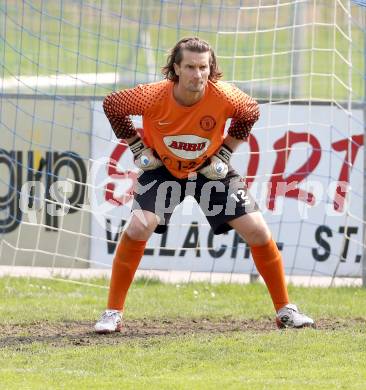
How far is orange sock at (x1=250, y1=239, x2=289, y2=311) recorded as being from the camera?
7.67 m

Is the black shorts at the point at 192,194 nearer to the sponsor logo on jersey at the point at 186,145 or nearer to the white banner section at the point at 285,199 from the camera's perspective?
the sponsor logo on jersey at the point at 186,145

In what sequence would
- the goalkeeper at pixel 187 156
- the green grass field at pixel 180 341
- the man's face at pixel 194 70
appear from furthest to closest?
the goalkeeper at pixel 187 156, the man's face at pixel 194 70, the green grass field at pixel 180 341

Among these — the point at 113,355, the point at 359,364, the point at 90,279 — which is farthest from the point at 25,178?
the point at 359,364

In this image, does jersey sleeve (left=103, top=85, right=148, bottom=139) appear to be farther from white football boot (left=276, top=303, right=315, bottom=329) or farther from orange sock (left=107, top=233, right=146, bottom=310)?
white football boot (left=276, top=303, right=315, bottom=329)

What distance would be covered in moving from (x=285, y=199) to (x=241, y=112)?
10.5ft

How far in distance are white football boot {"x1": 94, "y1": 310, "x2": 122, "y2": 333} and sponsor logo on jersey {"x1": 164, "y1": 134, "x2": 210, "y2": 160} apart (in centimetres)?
111

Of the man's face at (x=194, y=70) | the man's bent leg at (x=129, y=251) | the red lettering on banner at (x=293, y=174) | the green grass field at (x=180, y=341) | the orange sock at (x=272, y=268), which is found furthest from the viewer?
the red lettering on banner at (x=293, y=174)

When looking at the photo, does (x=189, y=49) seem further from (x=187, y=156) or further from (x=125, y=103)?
(x=187, y=156)

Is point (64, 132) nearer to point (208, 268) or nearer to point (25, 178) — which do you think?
point (25, 178)

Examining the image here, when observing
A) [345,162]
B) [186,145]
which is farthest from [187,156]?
[345,162]

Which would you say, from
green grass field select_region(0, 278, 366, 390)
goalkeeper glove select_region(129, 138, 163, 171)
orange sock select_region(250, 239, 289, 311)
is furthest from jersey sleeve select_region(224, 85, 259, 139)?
green grass field select_region(0, 278, 366, 390)

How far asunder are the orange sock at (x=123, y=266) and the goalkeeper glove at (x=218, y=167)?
60 cm

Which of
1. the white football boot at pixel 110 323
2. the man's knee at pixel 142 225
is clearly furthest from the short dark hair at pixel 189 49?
the white football boot at pixel 110 323

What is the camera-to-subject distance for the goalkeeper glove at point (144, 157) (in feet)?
24.4
